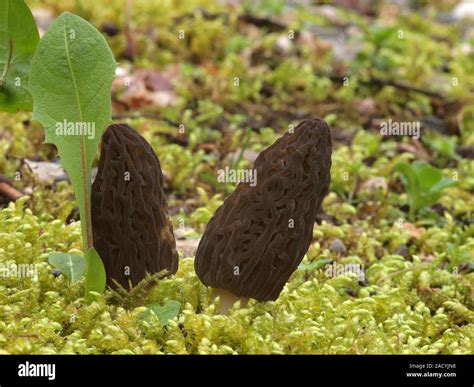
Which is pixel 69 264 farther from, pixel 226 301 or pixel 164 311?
pixel 226 301

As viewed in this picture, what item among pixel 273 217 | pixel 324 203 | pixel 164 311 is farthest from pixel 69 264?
pixel 324 203

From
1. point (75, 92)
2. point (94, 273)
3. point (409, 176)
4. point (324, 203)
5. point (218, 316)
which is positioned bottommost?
point (218, 316)

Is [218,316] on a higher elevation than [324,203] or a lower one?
lower

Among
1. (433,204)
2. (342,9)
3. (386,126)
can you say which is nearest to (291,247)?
(433,204)

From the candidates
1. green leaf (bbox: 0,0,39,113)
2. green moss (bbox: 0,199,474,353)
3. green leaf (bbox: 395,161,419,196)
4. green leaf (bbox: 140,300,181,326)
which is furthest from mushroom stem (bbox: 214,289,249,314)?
green leaf (bbox: 395,161,419,196)

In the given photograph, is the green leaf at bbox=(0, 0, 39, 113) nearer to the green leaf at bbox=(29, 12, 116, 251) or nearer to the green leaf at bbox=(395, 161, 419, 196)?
the green leaf at bbox=(29, 12, 116, 251)

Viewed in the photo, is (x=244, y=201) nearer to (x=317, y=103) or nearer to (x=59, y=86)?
(x=59, y=86)
